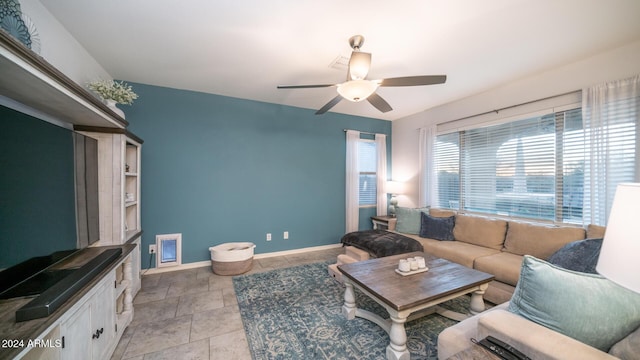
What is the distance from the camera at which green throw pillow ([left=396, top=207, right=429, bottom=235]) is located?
11.5ft

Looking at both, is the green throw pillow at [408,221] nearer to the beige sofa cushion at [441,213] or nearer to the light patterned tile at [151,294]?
the beige sofa cushion at [441,213]

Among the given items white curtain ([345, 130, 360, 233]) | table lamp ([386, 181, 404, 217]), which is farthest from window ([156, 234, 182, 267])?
table lamp ([386, 181, 404, 217])

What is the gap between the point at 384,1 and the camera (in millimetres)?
1621

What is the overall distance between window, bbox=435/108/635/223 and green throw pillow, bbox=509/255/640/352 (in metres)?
2.28

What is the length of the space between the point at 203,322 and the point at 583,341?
8.23 feet

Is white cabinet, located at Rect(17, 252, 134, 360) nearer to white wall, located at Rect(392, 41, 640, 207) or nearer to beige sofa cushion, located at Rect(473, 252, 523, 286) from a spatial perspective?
beige sofa cushion, located at Rect(473, 252, 523, 286)

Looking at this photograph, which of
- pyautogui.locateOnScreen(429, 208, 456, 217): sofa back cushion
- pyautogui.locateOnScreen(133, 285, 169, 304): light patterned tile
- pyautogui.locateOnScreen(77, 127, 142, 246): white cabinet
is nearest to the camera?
pyautogui.locateOnScreen(77, 127, 142, 246): white cabinet

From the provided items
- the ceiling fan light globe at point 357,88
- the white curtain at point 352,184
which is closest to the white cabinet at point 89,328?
the ceiling fan light globe at point 357,88

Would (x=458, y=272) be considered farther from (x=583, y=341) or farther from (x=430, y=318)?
(x=583, y=341)

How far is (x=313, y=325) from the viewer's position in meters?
1.99

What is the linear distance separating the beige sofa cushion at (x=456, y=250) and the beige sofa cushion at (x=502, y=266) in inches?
3.4

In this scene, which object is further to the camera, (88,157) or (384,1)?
(88,157)

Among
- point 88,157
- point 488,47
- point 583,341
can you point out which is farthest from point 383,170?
point 88,157

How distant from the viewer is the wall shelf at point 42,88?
93 cm
